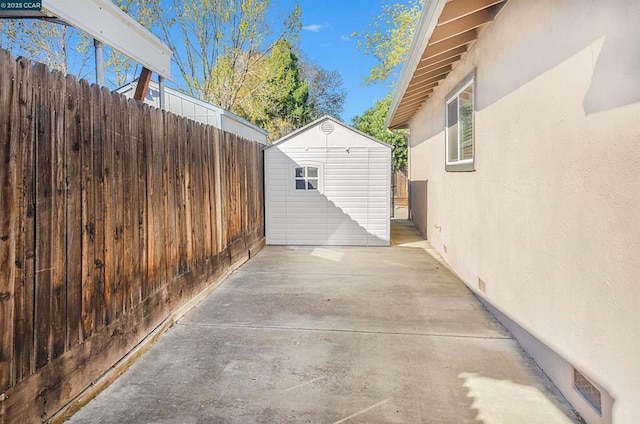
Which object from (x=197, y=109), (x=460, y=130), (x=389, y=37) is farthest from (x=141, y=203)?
(x=389, y=37)

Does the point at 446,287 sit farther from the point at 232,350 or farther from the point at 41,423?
the point at 41,423

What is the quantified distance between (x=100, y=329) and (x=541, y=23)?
369 cm

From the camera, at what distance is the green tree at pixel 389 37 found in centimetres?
1817

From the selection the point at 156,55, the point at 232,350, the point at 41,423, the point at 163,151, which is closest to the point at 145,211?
the point at 163,151

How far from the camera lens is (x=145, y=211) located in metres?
3.42

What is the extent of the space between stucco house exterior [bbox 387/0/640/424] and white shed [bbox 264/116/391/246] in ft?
10.6

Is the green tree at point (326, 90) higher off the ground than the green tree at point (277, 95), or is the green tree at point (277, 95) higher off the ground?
the green tree at point (326, 90)

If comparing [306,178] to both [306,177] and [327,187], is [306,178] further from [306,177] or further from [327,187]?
[327,187]

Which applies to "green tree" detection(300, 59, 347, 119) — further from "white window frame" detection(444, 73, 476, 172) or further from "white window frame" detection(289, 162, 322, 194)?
"white window frame" detection(444, 73, 476, 172)

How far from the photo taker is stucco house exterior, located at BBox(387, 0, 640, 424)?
1.97 meters

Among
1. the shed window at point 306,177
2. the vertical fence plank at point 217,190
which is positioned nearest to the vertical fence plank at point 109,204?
the vertical fence plank at point 217,190

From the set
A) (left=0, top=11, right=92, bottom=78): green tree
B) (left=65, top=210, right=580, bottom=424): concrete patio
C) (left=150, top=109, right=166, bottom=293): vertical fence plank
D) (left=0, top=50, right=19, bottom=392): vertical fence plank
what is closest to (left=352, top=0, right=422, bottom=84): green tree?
(left=0, top=11, right=92, bottom=78): green tree

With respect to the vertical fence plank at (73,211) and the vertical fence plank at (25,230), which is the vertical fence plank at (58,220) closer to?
→ the vertical fence plank at (73,211)

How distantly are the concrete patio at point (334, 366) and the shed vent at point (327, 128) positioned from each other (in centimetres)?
415
